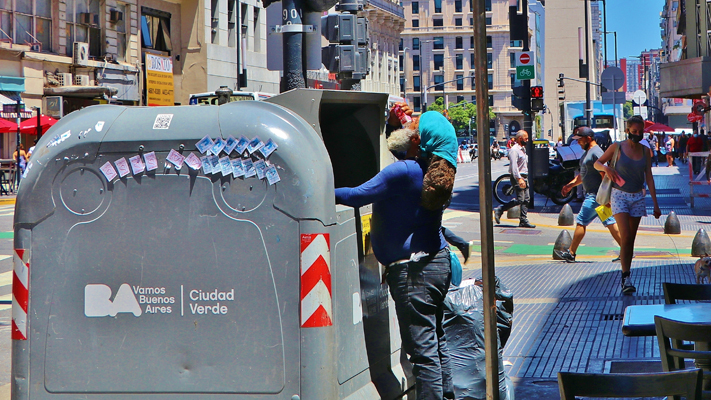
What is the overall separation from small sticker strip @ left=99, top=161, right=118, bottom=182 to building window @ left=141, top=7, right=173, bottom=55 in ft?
114

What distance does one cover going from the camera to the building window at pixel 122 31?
35750mm

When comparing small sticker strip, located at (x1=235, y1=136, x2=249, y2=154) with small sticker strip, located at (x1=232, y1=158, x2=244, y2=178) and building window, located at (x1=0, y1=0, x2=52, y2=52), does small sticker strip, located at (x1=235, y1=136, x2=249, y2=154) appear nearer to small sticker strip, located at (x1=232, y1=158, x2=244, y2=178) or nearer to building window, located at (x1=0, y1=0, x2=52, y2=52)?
small sticker strip, located at (x1=232, y1=158, x2=244, y2=178)

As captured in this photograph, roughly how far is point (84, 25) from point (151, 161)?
105ft

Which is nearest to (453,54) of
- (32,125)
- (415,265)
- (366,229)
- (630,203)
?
(32,125)

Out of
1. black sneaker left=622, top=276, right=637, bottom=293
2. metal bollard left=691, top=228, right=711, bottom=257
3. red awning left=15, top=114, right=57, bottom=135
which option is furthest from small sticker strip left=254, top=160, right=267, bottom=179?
red awning left=15, top=114, right=57, bottom=135

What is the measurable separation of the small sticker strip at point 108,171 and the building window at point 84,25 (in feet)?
102

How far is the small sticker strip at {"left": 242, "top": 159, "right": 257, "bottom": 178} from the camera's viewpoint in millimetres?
4055

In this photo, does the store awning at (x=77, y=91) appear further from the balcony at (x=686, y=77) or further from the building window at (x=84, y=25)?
the balcony at (x=686, y=77)

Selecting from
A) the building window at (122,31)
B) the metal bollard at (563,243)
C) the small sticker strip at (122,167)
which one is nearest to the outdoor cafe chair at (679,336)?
the small sticker strip at (122,167)

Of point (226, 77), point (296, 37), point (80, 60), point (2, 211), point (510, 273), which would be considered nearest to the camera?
point (296, 37)

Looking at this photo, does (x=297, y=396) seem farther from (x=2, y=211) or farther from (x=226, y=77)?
(x=226, y=77)

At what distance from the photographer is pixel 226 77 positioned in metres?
41.4

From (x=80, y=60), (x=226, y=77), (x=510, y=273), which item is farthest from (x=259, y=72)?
(x=510, y=273)

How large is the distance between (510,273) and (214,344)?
754 centimetres
